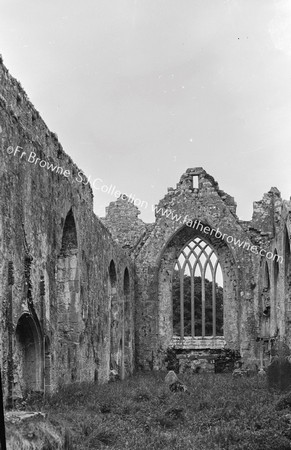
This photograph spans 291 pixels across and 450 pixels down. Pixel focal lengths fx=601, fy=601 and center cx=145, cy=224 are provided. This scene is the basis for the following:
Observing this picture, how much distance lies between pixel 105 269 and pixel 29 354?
6.02 metres

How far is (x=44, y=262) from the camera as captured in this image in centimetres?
920

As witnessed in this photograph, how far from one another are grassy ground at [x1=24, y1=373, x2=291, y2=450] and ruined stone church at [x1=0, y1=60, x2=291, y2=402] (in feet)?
2.33

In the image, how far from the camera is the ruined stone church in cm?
801

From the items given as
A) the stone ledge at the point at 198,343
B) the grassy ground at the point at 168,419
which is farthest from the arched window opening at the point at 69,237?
the stone ledge at the point at 198,343

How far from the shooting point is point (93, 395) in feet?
31.2

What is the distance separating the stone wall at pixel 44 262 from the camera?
757cm

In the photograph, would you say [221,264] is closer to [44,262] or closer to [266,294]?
[266,294]

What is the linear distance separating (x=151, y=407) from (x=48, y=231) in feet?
10.3

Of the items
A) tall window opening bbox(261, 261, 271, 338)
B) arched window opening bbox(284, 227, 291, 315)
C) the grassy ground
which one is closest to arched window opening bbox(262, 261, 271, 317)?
tall window opening bbox(261, 261, 271, 338)

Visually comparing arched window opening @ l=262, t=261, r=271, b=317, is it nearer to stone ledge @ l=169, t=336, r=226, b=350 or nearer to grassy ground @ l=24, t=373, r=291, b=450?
stone ledge @ l=169, t=336, r=226, b=350

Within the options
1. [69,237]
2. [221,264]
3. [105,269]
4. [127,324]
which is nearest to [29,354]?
[69,237]

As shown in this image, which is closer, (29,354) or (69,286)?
(29,354)

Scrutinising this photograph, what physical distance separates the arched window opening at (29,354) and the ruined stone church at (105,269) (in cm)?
2

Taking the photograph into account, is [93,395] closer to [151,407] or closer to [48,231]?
[151,407]
